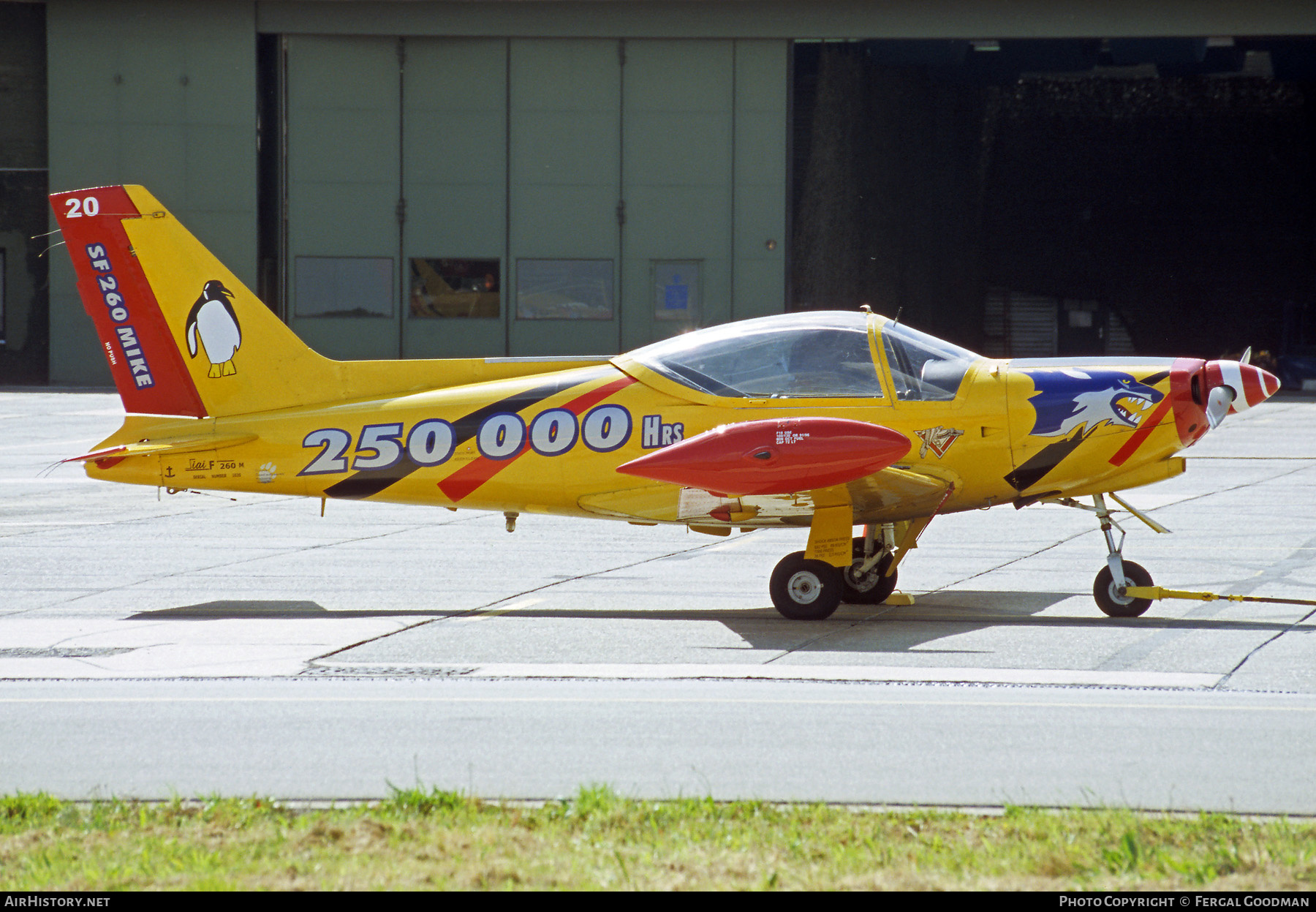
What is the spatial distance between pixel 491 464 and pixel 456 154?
1115 inches

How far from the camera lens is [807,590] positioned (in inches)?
360

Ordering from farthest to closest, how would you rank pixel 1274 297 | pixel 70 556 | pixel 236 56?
pixel 1274 297
pixel 236 56
pixel 70 556

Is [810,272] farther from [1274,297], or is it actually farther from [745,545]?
[745,545]

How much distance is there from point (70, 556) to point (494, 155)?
85.2ft

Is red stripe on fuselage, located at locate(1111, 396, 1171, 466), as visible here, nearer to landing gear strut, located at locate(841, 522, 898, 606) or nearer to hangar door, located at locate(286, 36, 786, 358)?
landing gear strut, located at locate(841, 522, 898, 606)

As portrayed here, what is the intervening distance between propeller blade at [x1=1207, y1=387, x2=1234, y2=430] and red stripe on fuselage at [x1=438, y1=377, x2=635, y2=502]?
3912mm

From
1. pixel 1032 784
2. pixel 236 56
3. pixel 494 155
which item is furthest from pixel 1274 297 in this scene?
pixel 1032 784

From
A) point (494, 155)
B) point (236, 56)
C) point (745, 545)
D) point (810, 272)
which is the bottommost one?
point (745, 545)

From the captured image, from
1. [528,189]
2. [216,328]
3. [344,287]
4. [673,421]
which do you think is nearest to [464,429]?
[673,421]

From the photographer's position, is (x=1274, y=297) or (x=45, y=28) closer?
(x=45, y=28)

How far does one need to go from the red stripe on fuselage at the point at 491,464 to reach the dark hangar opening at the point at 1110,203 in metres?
33.2

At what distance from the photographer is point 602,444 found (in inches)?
379

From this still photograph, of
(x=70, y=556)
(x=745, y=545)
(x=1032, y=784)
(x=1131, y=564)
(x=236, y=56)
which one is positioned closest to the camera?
(x=1032, y=784)

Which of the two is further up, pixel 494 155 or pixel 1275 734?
pixel 494 155
